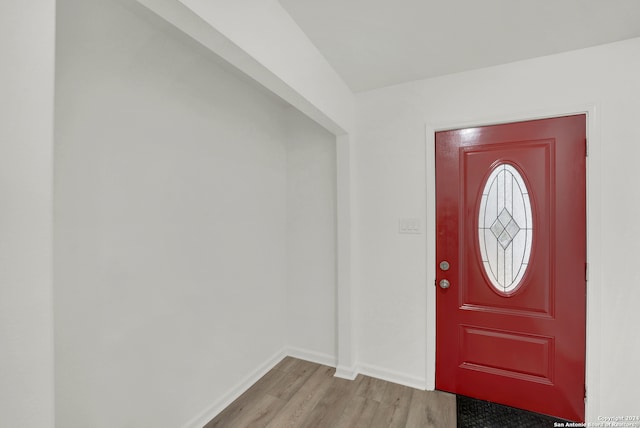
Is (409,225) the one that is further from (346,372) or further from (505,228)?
(346,372)

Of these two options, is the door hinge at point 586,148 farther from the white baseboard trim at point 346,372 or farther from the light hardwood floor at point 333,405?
the white baseboard trim at point 346,372

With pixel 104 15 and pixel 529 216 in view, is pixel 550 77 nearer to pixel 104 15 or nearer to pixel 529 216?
pixel 529 216

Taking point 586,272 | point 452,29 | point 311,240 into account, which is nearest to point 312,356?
point 311,240

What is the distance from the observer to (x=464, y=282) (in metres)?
2.17

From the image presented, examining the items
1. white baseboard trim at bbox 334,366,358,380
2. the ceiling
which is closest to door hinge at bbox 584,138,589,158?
the ceiling

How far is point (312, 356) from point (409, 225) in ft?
5.08

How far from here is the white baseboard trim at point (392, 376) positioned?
2273 mm

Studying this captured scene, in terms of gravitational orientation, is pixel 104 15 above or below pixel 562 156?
above

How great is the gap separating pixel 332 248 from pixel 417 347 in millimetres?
1069

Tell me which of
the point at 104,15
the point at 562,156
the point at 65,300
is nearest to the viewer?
the point at 65,300

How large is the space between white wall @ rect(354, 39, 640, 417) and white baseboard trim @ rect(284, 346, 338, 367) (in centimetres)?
30

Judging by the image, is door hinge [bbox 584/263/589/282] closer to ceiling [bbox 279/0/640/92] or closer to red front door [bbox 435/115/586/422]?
red front door [bbox 435/115/586/422]

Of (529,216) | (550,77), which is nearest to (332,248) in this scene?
(529,216)

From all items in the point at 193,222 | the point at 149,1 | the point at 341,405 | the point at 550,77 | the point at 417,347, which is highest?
the point at 550,77
